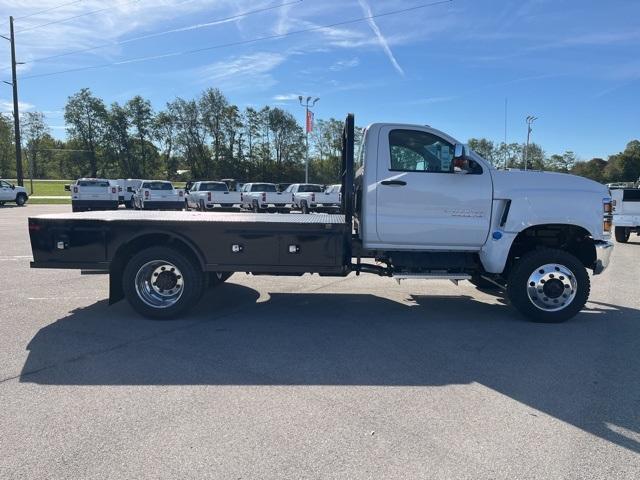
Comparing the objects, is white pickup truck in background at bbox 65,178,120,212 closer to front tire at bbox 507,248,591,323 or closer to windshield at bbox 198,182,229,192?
Result: windshield at bbox 198,182,229,192

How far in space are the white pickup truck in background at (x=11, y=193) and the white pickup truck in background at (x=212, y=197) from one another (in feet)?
45.0

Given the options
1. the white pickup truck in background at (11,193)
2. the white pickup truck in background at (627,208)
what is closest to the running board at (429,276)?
the white pickup truck in background at (627,208)

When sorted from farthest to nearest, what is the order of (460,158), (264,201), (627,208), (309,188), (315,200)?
(309,188) < (264,201) < (315,200) < (627,208) < (460,158)

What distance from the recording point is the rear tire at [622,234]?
17.3 meters

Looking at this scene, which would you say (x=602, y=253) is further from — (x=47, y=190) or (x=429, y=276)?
(x=47, y=190)

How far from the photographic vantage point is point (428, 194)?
6438 millimetres

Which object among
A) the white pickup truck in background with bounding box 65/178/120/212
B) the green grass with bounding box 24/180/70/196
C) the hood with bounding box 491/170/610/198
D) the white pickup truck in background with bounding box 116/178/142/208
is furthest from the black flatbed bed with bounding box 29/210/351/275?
the green grass with bounding box 24/180/70/196

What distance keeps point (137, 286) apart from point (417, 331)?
3.55m

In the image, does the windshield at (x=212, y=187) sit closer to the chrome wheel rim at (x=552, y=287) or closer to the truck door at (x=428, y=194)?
the truck door at (x=428, y=194)

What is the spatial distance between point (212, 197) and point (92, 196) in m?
6.44

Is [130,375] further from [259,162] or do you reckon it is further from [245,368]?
[259,162]

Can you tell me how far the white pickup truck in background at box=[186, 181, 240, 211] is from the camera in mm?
27391

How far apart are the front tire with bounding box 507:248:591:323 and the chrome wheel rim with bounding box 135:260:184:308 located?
429 cm

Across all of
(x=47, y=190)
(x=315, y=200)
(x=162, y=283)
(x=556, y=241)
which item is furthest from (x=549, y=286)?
(x=47, y=190)
